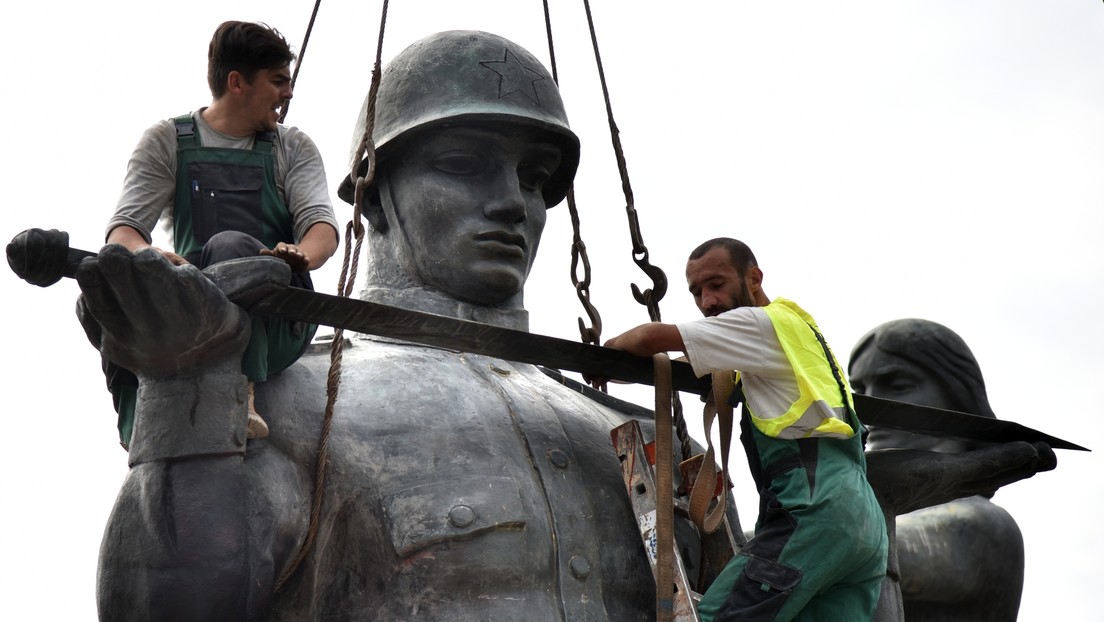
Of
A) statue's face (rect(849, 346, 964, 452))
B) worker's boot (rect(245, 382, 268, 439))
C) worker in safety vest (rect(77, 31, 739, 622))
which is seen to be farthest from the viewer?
statue's face (rect(849, 346, 964, 452))

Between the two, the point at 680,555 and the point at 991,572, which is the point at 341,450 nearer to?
the point at 680,555

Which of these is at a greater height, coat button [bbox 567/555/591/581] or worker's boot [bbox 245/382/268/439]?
worker's boot [bbox 245/382/268/439]

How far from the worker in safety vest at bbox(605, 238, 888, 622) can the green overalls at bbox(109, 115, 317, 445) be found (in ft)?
4.28

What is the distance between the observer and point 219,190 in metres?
7.58

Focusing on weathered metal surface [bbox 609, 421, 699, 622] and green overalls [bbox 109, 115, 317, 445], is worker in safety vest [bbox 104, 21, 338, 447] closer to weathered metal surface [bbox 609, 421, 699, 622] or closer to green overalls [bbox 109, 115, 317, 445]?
green overalls [bbox 109, 115, 317, 445]

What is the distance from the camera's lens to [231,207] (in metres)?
7.59

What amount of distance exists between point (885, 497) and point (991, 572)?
1.44 metres

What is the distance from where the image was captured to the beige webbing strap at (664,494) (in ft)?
25.2

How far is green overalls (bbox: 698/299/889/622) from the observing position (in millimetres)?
7410

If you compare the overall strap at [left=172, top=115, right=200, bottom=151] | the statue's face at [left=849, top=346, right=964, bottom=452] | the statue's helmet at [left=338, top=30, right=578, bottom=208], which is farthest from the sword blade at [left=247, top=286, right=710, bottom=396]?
the statue's face at [left=849, top=346, right=964, bottom=452]

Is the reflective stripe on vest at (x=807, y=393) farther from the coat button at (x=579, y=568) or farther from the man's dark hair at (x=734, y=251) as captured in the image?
the coat button at (x=579, y=568)

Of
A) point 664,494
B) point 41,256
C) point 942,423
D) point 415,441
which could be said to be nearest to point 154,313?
point 41,256

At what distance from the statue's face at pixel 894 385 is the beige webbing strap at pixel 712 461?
7.78ft

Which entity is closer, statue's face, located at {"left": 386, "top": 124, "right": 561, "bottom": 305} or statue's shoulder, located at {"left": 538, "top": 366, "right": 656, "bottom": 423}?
statue's face, located at {"left": 386, "top": 124, "right": 561, "bottom": 305}
